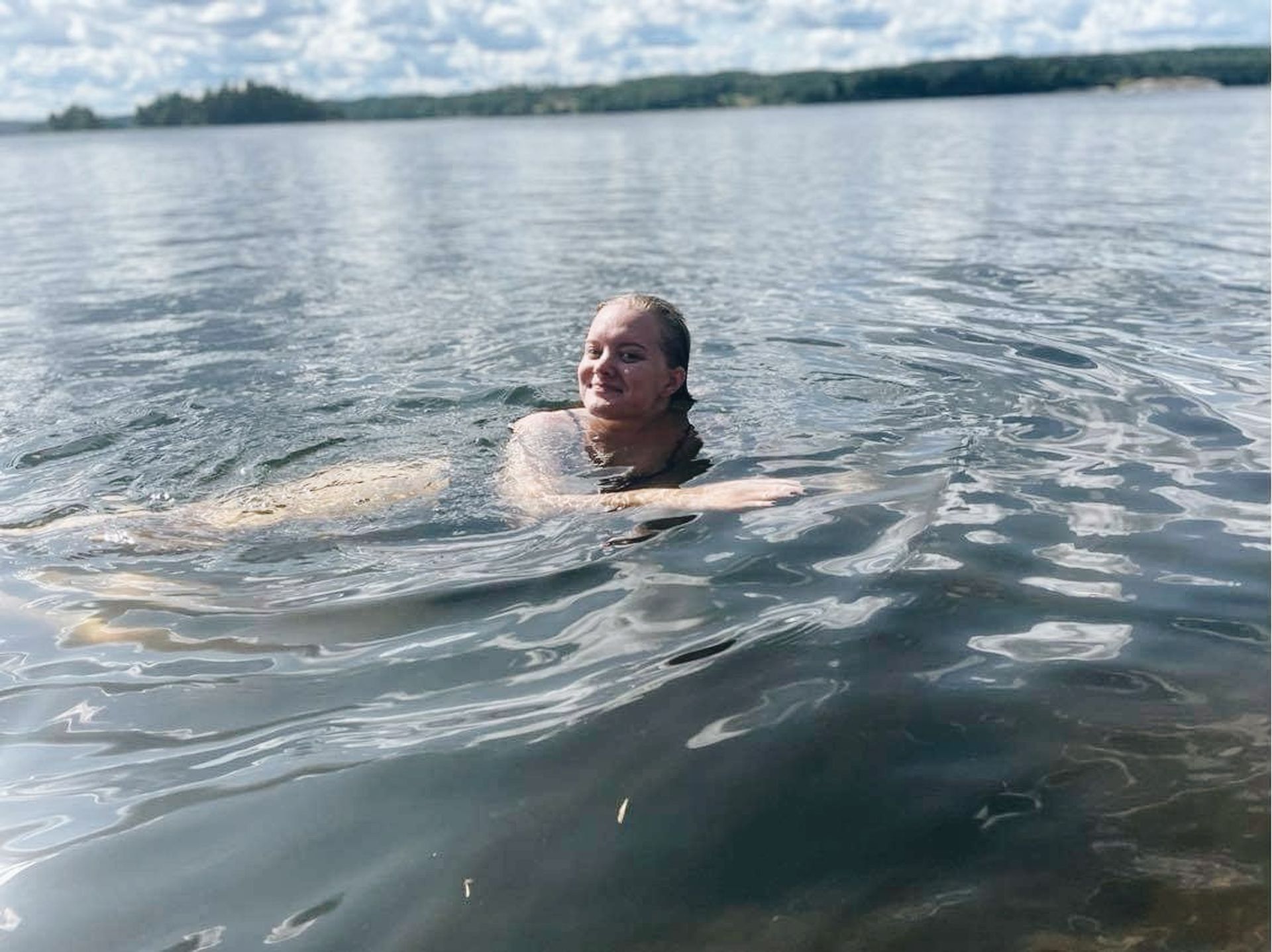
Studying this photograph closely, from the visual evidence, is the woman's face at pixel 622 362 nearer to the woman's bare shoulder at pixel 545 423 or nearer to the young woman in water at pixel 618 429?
the young woman in water at pixel 618 429

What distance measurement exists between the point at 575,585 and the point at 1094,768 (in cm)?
199

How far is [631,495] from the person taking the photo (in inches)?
199

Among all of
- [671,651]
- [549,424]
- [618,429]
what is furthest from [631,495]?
[671,651]

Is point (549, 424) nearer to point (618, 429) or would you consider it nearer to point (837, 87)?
point (618, 429)

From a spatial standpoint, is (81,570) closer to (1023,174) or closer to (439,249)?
(439,249)

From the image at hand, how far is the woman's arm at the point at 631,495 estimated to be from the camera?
16.2 ft

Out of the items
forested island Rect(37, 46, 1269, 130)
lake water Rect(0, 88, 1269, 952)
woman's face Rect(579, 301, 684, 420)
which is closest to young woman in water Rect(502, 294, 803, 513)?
woman's face Rect(579, 301, 684, 420)

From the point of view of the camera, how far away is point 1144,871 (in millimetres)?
2584

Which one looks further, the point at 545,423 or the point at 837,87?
the point at 837,87

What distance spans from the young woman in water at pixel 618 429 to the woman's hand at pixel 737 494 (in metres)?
0.05

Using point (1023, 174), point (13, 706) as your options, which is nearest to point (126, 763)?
point (13, 706)

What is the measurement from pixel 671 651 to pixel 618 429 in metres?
2.38

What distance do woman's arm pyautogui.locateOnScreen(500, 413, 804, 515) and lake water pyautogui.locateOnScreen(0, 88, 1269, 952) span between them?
0.13 meters

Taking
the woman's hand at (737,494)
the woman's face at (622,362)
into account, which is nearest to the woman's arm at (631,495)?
the woman's hand at (737,494)
